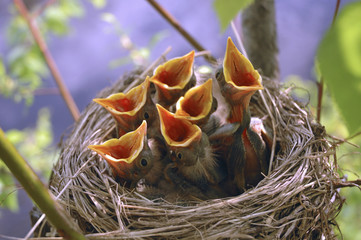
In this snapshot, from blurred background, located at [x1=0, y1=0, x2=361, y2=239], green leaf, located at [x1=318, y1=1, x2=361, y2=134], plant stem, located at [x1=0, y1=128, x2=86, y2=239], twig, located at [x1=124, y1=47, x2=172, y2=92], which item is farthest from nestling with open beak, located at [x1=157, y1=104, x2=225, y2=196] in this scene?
blurred background, located at [x1=0, y1=0, x2=361, y2=239]

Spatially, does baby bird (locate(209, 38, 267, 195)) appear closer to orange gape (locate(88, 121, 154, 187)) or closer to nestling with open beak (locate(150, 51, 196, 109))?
nestling with open beak (locate(150, 51, 196, 109))

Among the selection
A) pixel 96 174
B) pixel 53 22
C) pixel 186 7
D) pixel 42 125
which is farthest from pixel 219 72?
pixel 186 7

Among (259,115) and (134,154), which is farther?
(259,115)

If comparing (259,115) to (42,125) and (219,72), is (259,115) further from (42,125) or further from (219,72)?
(42,125)

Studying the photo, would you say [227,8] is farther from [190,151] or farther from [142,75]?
[142,75]

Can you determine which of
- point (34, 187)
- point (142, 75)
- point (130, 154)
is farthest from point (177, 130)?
point (34, 187)

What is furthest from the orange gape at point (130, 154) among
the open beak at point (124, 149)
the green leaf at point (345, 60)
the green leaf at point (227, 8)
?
the green leaf at point (345, 60)
